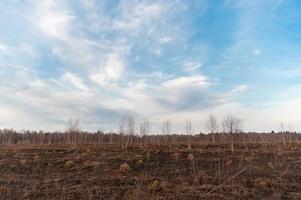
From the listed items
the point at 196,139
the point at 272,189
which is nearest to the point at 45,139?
the point at 196,139

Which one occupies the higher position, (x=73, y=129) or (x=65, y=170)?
(x=73, y=129)

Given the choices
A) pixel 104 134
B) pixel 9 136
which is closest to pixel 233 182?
pixel 104 134

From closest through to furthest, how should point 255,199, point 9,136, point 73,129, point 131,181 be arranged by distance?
point 255,199, point 131,181, point 73,129, point 9,136

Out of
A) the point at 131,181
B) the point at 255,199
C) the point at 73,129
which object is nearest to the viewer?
the point at 255,199

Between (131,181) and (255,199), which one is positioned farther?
(131,181)

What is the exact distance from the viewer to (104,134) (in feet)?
181

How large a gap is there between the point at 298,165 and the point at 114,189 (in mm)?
10698

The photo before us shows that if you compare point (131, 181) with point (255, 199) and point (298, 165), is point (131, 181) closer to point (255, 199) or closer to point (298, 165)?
point (255, 199)

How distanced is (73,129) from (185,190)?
43.2 meters

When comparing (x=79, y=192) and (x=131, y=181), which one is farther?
(x=131, y=181)

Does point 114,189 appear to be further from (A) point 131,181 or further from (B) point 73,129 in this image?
(B) point 73,129

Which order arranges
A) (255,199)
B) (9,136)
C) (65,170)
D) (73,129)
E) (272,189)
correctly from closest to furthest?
(255,199) → (272,189) → (65,170) → (73,129) → (9,136)

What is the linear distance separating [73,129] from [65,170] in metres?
35.6

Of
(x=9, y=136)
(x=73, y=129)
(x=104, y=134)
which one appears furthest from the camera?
(x=9, y=136)
